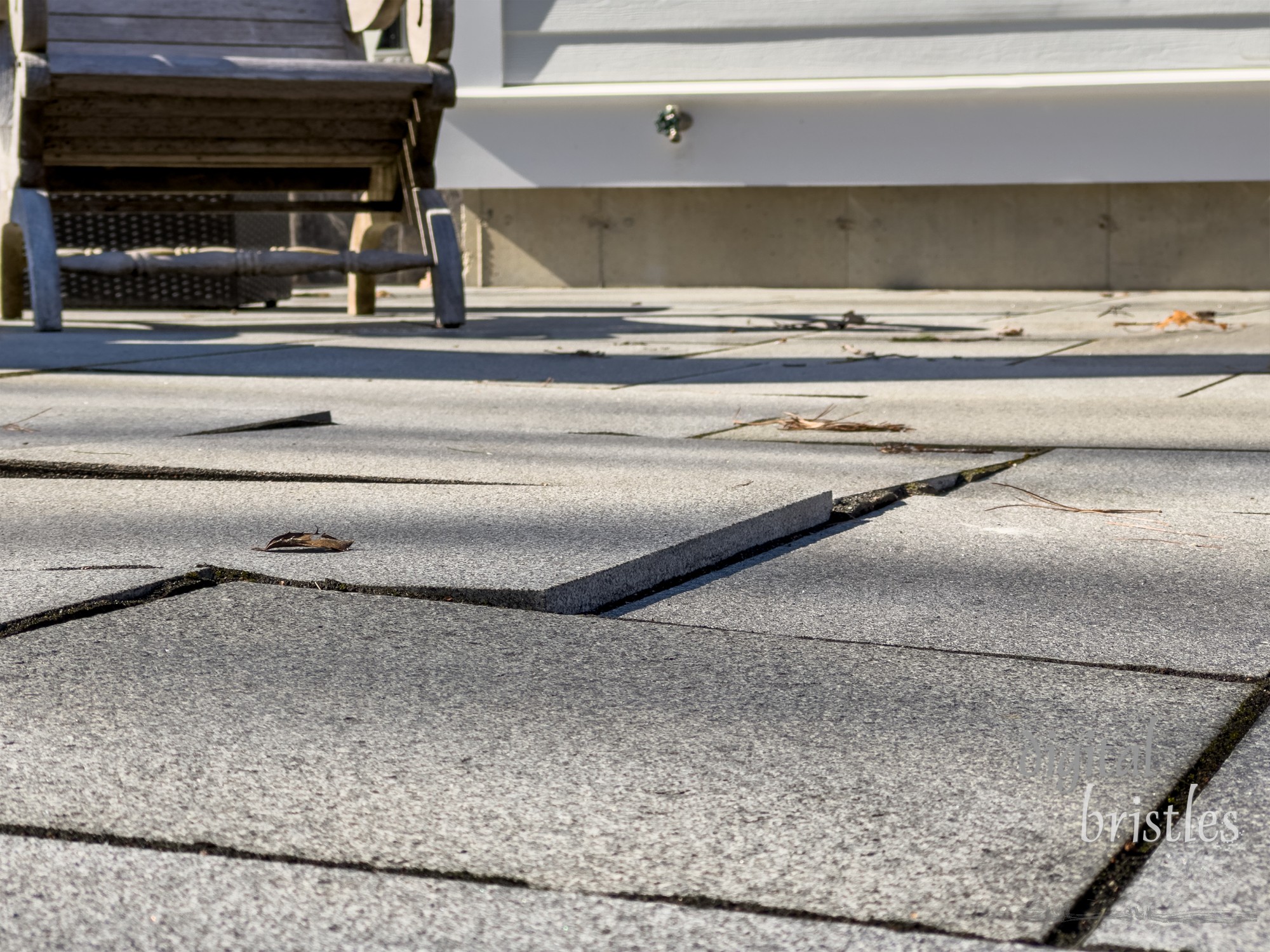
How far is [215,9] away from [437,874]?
547 cm

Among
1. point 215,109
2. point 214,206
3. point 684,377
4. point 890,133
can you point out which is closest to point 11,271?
point 214,206

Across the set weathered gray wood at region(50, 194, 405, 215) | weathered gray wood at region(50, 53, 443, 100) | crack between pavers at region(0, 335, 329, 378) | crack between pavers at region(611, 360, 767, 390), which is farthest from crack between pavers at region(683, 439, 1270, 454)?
weathered gray wood at region(50, 194, 405, 215)

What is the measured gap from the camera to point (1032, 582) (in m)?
1.68

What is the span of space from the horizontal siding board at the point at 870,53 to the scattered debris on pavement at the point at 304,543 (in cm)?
693

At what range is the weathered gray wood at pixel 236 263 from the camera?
5059mm

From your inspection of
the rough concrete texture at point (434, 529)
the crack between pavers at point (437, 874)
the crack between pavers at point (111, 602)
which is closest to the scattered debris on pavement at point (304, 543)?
the rough concrete texture at point (434, 529)

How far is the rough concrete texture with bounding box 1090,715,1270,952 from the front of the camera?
0.84 metres

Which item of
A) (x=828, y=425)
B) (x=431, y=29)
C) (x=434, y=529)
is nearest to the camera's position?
(x=434, y=529)

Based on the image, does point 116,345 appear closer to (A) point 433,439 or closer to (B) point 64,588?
(A) point 433,439

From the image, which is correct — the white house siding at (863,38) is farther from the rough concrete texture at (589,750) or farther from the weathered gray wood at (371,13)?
the rough concrete texture at (589,750)

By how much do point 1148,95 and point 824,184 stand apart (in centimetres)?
164

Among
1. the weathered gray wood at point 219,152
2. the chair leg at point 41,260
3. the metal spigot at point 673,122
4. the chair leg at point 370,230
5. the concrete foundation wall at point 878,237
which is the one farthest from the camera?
the metal spigot at point 673,122

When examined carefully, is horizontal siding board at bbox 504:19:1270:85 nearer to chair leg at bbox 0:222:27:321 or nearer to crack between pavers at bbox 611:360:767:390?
chair leg at bbox 0:222:27:321

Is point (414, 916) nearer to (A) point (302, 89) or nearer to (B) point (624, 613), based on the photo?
(B) point (624, 613)
